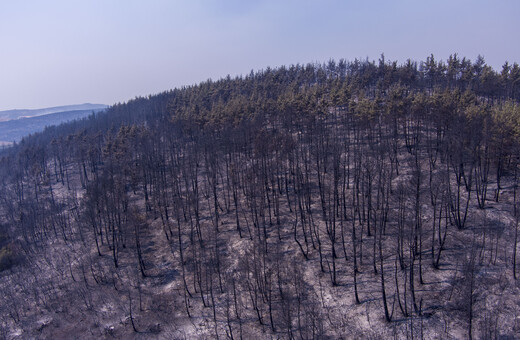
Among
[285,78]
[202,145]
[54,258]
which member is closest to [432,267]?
[202,145]

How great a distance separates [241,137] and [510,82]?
221ft

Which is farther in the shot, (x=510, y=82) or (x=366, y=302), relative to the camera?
(x=510, y=82)

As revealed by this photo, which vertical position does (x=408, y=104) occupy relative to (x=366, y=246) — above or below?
above

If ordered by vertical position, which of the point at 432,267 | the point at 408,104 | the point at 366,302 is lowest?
the point at 366,302

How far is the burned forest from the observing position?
2852 cm

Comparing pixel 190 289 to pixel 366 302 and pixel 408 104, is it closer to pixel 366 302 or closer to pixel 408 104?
pixel 366 302

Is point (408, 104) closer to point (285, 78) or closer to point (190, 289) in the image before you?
point (190, 289)

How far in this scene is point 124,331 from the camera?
111ft

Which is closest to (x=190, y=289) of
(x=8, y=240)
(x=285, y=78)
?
(x=8, y=240)

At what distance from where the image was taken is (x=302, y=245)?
41.5 m

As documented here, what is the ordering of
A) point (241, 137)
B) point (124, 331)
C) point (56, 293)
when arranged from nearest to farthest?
point (124, 331)
point (56, 293)
point (241, 137)

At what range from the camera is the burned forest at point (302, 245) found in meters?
28.5

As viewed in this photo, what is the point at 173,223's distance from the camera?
53062mm

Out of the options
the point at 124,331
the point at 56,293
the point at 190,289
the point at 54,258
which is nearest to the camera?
the point at 124,331
